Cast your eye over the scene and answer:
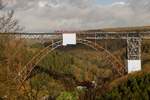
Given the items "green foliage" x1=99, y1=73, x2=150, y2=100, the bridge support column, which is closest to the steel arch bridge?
the bridge support column

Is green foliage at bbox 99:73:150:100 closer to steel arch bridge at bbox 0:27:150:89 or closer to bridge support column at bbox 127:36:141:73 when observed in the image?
steel arch bridge at bbox 0:27:150:89

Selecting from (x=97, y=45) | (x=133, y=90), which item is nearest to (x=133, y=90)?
(x=133, y=90)

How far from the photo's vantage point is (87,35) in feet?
312

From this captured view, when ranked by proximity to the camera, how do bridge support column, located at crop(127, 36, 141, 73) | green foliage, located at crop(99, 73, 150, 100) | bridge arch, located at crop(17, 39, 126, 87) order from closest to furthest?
1. green foliage, located at crop(99, 73, 150, 100)
2. bridge arch, located at crop(17, 39, 126, 87)
3. bridge support column, located at crop(127, 36, 141, 73)

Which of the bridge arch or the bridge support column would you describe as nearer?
the bridge arch

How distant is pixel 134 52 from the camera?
291ft

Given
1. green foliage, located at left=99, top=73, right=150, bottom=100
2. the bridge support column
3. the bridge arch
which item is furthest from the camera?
the bridge support column

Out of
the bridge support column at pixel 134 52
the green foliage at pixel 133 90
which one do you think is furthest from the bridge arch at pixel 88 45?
the green foliage at pixel 133 90

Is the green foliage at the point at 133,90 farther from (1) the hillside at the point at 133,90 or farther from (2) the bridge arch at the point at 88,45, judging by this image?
(2) the bridge arch at the point at 88,45

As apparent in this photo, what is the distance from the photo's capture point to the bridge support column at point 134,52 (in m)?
87.3

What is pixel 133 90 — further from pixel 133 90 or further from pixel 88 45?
pixel 88 45

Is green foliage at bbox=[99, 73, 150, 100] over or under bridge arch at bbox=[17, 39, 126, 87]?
over

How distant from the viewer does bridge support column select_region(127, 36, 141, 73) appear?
87.3 m

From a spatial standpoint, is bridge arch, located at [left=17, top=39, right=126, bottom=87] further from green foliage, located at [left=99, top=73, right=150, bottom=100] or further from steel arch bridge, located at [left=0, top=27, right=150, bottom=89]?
green foliage, located at [left=99, top=73, right=150, bottom=100]
